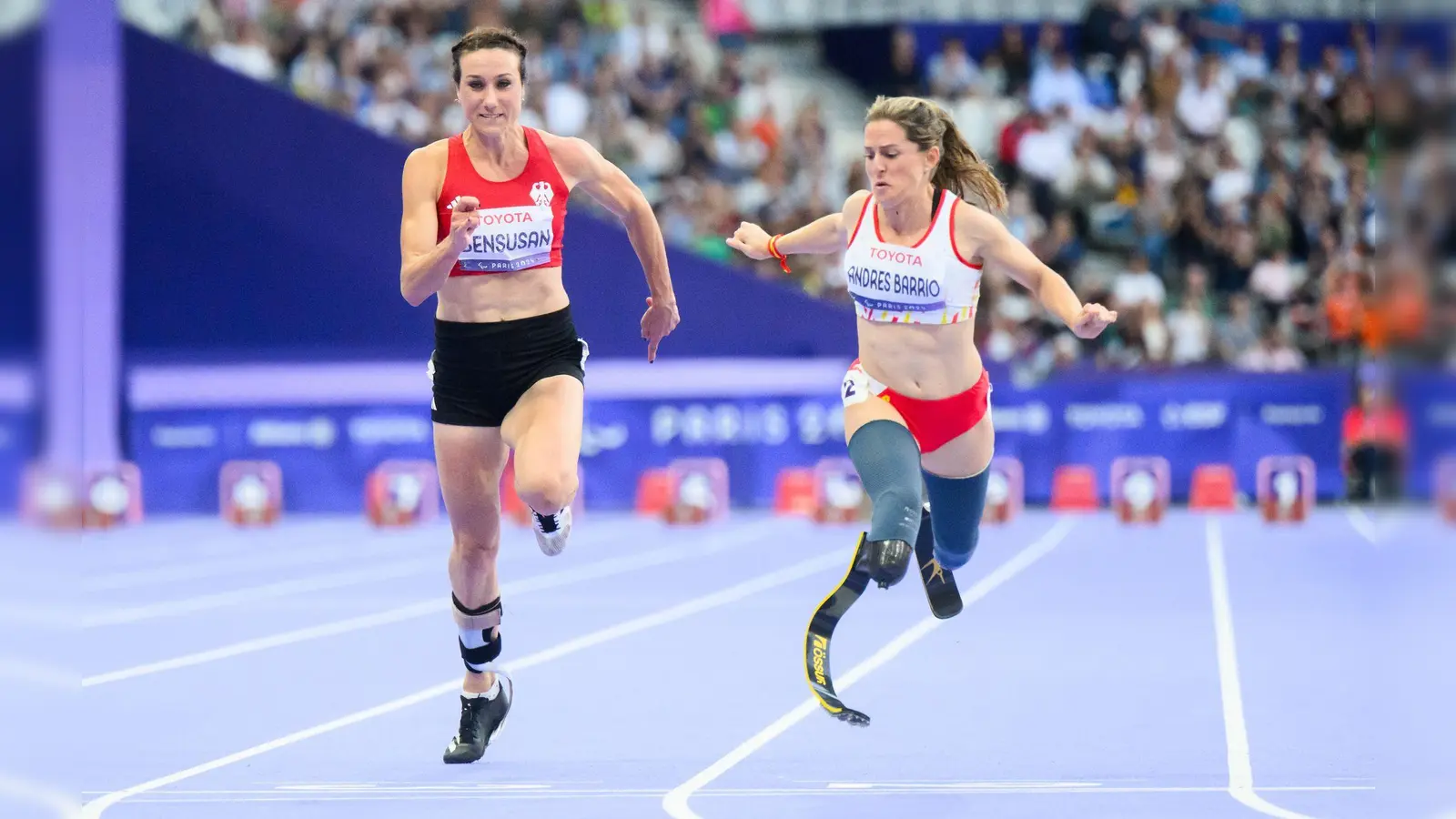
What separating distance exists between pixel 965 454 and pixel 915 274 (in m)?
0.79

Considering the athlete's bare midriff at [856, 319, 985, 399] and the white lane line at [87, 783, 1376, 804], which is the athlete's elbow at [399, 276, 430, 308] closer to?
the white lane line at [87, 783, 1376, 804]

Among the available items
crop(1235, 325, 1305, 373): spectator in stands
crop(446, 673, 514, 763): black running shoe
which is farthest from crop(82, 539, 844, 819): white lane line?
crop(1235, 325, 1305, 373): spectator in stands

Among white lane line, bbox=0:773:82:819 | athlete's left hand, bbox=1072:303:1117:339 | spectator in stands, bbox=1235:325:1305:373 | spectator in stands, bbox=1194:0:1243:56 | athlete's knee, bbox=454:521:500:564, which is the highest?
spectator in stands, bbox=1194:0:1243:56

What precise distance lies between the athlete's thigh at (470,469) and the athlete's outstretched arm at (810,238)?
3.90 feet

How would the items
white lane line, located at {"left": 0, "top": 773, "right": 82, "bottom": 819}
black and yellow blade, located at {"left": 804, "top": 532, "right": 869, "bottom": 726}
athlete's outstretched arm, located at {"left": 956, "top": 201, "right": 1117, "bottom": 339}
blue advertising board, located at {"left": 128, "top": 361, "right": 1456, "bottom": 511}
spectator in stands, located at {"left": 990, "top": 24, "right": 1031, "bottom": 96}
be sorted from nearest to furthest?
white lane line, located at {"left": 0, "top": 773, "right": 82, "bottom": 819} < black and yellow blade, located at {"left": 804, "top": 532, "right": 869, "bottom": 726} < athlete's outstretched arm, located at {"left": 956, "top": 201, "right": 1117, "bottom": 339} < blue advertising board, located at {"left": 128, "top": 361, "right": 1456, "bottom": 511} < spectator in stands, located at {"left": 990, "top": 24, "right": 1031, "bottom": 96}

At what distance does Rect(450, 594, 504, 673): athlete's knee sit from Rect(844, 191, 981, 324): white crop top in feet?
5.87

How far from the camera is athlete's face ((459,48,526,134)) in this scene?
658cm

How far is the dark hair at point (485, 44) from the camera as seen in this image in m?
6.60

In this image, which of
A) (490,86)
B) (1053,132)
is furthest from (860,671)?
(1053,132)

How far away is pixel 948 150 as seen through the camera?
285 inches

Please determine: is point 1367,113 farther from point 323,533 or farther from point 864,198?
point 864,198

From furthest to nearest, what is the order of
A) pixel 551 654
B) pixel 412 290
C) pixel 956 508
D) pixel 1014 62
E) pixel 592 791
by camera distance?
1. pixel 1014 62
2. pixel 551 654
3. pixel 956 508
4. pixel 412 290
5. pixel 592 791

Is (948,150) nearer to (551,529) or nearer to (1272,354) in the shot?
(551,529)

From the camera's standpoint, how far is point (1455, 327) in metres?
2.82
